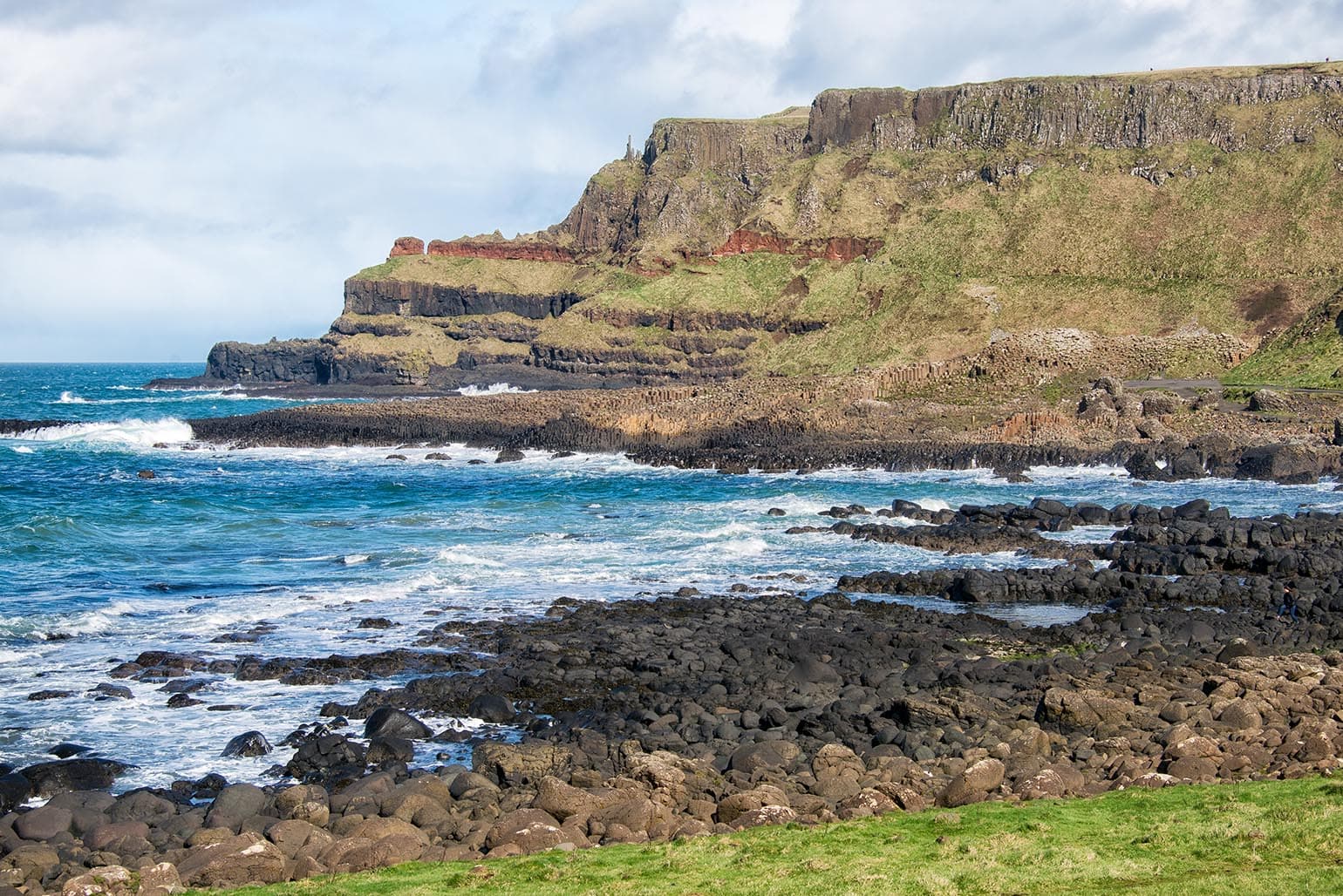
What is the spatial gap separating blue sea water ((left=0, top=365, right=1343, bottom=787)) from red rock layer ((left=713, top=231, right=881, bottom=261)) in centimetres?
6024

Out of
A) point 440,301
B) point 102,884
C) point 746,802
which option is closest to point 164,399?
point 440,301

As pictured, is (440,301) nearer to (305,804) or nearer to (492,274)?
(492,274)

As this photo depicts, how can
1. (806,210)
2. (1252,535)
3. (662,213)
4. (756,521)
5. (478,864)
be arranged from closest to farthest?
(478,864) < (1252,535) < (756,521) < (806,210) < (662,213)

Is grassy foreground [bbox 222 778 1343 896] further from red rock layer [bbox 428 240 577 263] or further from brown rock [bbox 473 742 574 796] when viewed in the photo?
red rock layer [bbox 428 240 577 263]

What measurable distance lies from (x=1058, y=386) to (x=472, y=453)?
1250 inches

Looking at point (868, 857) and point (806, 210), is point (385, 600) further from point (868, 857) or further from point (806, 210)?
point (806, 210)

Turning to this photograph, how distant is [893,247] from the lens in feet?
376

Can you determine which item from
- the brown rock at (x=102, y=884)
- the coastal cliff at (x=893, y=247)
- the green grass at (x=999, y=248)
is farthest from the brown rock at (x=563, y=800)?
the coastal cliff at (x=893, y=247)

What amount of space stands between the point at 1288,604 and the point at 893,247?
297 ft

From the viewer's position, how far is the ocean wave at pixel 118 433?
76.6m

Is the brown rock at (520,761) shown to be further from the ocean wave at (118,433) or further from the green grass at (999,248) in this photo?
the ocean wave at (118,433)

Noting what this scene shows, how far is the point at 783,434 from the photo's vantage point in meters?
65.3

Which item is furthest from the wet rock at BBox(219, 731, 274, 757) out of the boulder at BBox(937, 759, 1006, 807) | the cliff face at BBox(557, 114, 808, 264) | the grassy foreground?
the cliff face at BBox(557, 114, 808, 264)

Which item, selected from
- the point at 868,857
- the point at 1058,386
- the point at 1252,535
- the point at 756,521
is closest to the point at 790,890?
the point at 868,857
